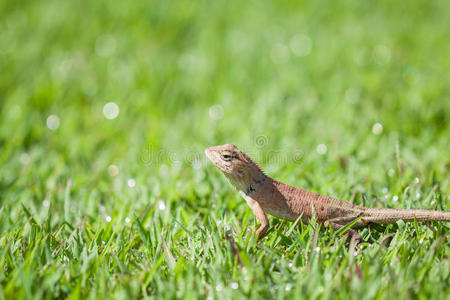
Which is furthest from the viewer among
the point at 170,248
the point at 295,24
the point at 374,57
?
the point at 295,24

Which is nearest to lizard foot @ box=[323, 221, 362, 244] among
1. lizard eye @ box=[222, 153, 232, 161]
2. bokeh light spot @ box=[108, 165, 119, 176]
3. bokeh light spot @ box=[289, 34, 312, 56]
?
lizard eye @ box=[222, 153, 232, 161]

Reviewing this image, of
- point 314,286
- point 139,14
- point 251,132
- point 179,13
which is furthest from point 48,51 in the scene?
point 314,286

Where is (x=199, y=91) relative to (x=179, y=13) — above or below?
below

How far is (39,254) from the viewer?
2.88 meters

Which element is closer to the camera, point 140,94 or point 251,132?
point 251,132

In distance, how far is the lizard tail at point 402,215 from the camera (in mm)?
Result: 2963

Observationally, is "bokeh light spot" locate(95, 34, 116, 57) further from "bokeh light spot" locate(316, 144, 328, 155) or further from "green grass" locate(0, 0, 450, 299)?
"bokeh light spot" locate(316, 144, 328, 155)

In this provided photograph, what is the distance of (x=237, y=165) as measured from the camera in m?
3.32

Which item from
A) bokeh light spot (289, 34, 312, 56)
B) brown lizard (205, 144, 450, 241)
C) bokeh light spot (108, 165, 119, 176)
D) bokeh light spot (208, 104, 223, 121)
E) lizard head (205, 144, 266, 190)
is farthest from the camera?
bokeh light spot (289, 34, 312, 56)

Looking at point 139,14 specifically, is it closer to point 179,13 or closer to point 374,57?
point 179,13

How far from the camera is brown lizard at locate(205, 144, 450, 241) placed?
3.08m

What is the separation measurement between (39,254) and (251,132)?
304 cm

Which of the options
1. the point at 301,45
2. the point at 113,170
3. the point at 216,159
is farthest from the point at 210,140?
the point at 301,45

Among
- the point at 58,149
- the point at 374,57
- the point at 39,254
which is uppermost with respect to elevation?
the point at 374,57
